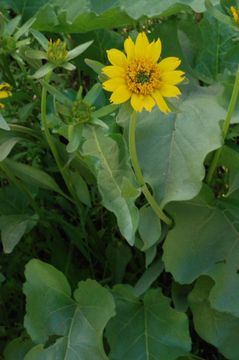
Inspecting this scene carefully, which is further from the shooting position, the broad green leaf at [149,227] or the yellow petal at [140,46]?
the broad green leaf at [149,227]

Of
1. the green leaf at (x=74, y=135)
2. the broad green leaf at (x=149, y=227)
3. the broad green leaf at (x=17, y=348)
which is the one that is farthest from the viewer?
the broad green leaf at (x=17, y=348)

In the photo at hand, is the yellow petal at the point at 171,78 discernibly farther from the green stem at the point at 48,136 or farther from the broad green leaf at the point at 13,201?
the broad green leaf at the point at 13,201

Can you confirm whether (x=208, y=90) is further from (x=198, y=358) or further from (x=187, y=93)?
(x=198, y=358)

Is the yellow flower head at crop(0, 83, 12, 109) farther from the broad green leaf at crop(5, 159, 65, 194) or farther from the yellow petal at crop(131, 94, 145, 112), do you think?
the yellow petal at crop(131, 94, 145, 112)

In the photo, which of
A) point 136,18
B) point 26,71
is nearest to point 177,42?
point 136,18

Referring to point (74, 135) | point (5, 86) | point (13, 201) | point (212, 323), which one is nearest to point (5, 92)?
point (5, 86)

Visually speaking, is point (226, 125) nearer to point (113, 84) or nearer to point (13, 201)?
point (113, 84)

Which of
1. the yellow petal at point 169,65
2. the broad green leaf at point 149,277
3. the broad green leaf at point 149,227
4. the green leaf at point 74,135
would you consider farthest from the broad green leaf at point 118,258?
the yellow petal at point 169,65
